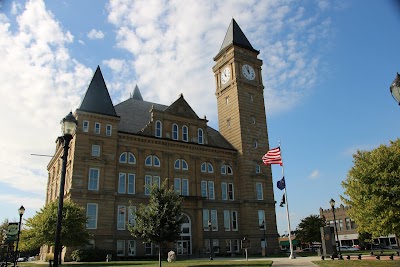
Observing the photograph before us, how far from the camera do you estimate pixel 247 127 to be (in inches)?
2248

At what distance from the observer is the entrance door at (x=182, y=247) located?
155 ft

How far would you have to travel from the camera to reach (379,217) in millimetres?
29109

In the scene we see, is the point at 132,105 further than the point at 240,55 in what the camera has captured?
No

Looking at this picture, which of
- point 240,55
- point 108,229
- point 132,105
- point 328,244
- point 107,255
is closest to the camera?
point 328,244

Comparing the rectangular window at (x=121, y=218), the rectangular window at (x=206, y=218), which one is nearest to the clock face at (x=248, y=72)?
the rectangular window at (x=206, y=218)

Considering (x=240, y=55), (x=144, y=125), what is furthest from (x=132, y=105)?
(x=240, y=55)

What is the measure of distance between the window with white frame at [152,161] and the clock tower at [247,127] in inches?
518

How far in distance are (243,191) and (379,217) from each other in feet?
85.8

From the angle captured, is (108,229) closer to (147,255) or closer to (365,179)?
(147,255)

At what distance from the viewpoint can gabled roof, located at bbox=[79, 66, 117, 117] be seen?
4530 cm

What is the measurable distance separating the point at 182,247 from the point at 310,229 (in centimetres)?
2363

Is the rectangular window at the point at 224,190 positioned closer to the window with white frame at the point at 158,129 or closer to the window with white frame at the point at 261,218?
the window with white frame at the point at 261,218

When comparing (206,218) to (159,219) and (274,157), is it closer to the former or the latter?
(274,157)

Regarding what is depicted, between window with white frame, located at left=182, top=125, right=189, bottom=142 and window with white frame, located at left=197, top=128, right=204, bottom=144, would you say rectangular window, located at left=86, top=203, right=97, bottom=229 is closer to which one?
window with white frame, located at left=182, top=125, right=189, bottom=142
